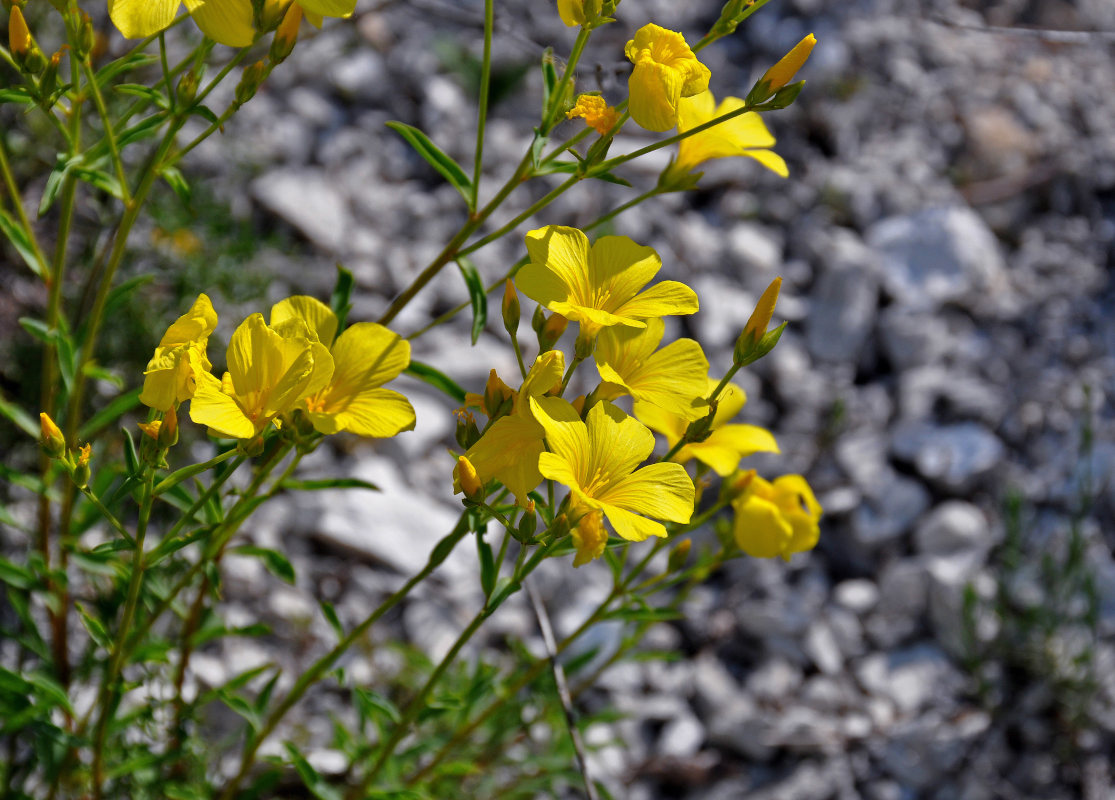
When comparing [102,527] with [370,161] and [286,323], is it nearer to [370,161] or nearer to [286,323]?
[286,323]

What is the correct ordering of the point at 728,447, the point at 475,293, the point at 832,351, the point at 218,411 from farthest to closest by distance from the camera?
the point at 832,351 → the point at 728,447 → the point at 475,293 → the point at 218,411

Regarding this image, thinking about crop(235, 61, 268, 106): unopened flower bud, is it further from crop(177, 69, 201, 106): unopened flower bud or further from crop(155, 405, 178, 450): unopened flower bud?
crop(155, 405, 178, 450): unopened flower bud

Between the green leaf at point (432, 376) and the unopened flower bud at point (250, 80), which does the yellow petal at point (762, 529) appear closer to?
the green leaf at point (432, 376)

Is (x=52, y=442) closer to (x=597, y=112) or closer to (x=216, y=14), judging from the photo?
(x=216, y=14)

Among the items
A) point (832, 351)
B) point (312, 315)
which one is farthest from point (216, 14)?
point (832, 351)

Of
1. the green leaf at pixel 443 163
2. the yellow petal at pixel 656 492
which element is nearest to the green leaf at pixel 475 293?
the green leaf at pixel 443 163

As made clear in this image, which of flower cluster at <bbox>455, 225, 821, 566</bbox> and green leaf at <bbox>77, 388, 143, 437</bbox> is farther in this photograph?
green leaf at <bbox>77, 388, 143, 437</bbox>

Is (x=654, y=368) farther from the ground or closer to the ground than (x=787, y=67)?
closer to the ground

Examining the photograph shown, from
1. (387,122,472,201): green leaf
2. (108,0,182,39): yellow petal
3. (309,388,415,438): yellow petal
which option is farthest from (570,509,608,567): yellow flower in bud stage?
(108,0,182,39): yellow petal

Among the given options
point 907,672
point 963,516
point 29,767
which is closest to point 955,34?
point 963,516
